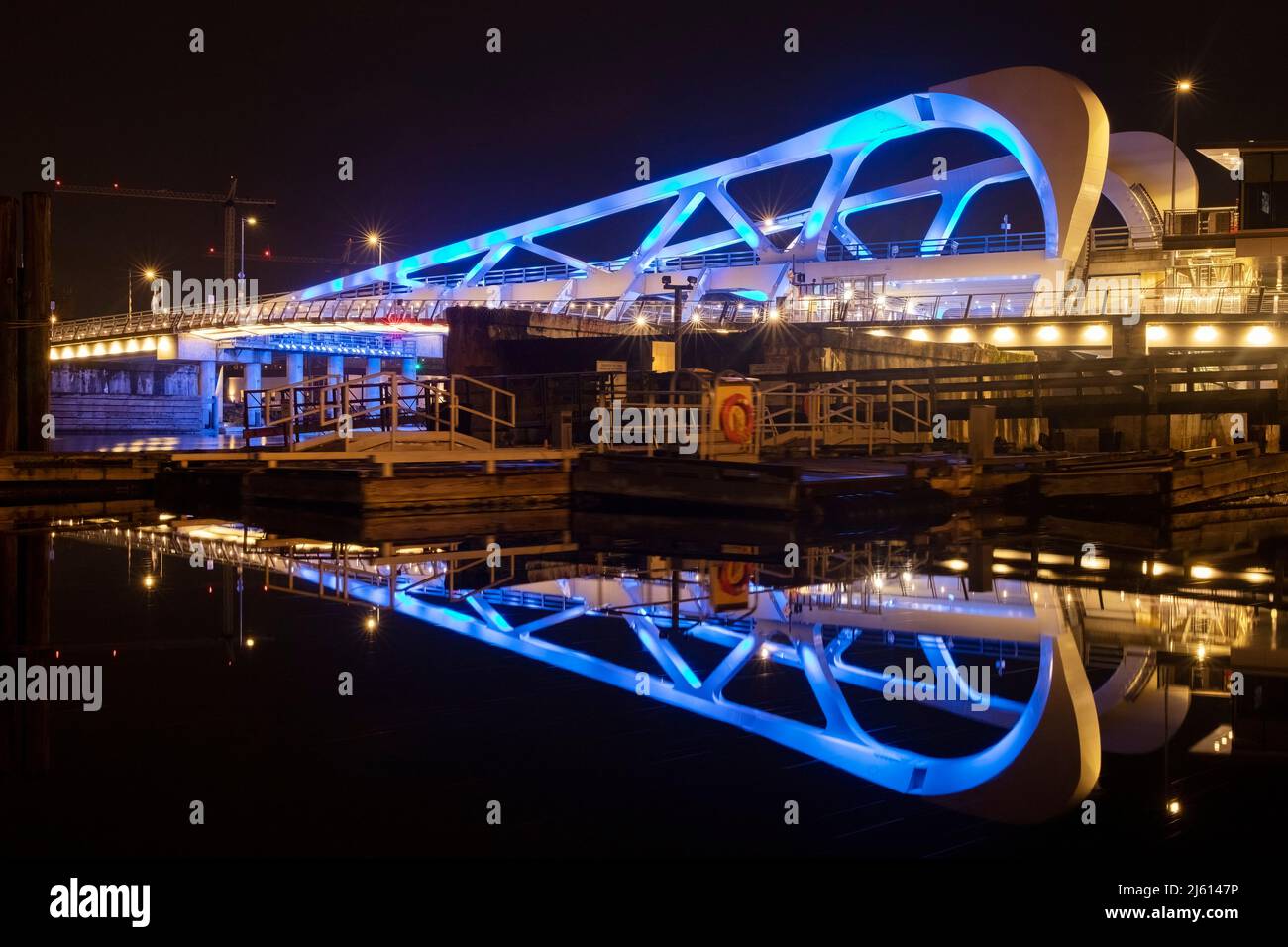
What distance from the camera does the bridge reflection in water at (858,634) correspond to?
16.4 feet

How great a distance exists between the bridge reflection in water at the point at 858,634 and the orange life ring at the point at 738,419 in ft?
15.6

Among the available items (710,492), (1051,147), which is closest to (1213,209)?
(1051,147)

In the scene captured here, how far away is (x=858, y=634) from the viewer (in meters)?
7.63

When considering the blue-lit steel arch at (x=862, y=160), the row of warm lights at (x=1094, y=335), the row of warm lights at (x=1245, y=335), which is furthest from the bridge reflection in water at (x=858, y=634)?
the blue-lit steel arch at (x=862, y=160)

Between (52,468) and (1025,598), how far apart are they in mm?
16272

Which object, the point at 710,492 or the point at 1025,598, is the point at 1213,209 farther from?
the point at 1025,598

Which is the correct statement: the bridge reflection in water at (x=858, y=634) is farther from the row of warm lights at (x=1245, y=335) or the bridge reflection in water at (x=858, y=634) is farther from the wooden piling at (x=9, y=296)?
the row of warm lights at (x=1245, y=335)

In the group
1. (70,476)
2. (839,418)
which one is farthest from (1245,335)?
(70,476)

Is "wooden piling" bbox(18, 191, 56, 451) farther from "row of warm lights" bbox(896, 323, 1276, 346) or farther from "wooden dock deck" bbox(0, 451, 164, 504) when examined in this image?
"row of warm lights" bbox(896, 323, 1276, 346)

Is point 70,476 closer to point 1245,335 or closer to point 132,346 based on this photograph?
point 1245,335

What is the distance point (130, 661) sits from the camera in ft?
22.4

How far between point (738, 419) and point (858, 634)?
9.79 m

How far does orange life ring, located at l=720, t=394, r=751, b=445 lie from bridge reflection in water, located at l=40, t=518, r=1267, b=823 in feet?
15.6

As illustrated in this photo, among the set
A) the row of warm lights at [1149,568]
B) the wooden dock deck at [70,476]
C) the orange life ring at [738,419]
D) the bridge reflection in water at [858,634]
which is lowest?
the bridge reflection in water at [858,634]
